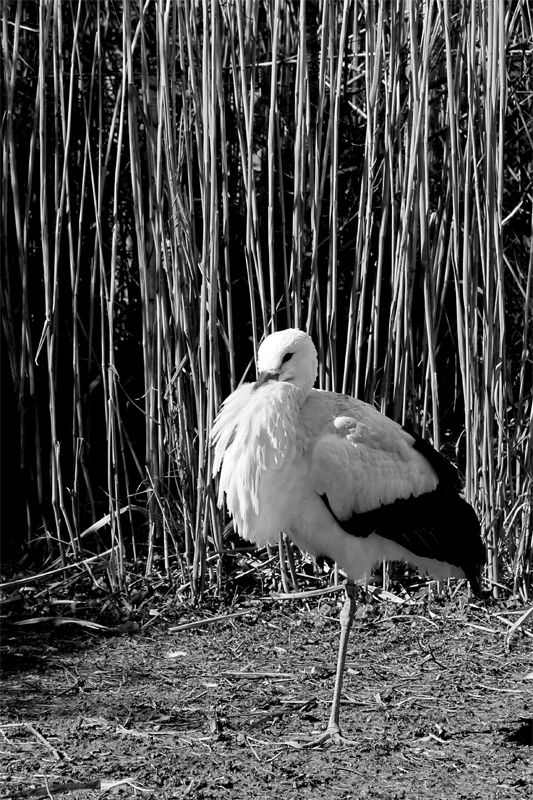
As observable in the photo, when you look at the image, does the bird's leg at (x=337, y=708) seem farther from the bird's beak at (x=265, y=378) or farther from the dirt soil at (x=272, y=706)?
the bird's beak at (x=265, y=378)

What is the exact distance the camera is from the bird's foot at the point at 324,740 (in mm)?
2990

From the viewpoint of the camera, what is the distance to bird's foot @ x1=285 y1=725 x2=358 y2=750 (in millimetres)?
2990

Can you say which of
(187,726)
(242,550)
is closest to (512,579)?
(242,550)

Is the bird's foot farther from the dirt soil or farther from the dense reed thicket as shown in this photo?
the dense reed thicket

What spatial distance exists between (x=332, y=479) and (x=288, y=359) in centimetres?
44

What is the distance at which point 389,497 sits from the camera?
11.1 feet

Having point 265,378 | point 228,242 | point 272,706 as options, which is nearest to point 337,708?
point 272,706

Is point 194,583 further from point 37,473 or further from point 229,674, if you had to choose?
point 37,473

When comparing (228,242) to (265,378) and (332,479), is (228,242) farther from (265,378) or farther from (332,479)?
(332,479)

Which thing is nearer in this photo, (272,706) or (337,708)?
(337,708)

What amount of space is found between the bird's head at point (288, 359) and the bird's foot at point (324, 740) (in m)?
1.13

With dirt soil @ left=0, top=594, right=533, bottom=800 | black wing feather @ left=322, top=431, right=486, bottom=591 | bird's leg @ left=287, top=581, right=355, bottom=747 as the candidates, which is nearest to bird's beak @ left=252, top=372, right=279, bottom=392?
black wing feather @ left=322, top=431, right=486, bottom=591

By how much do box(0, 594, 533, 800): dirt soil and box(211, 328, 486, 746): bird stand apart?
10.5 inches

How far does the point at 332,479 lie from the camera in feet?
10.6
